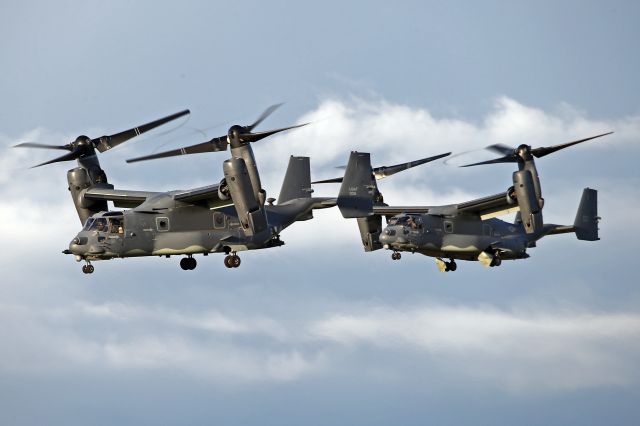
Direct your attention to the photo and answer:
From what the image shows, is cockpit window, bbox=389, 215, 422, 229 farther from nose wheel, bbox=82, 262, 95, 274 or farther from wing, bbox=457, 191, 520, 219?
nose wheel, bbox=82, 262, 95, 274

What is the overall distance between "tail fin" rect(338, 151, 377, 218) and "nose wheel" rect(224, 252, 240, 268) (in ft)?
20.7

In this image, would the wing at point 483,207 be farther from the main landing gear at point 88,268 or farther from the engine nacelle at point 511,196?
the main landing gear at point 88,268

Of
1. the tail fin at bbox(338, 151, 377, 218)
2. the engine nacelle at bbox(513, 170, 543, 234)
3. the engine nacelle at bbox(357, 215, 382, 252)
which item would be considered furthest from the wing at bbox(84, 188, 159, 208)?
the engine nacelle at bbox(513, 170, 543, 234)

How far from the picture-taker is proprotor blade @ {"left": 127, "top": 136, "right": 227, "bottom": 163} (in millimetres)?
59656

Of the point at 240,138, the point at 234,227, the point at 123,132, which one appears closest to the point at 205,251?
the point at 234,227

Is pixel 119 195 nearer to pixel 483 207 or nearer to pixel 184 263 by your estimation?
pixel 184 263

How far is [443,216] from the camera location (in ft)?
218

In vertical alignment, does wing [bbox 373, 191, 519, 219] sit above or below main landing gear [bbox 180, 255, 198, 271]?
above

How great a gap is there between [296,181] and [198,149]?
7273mm

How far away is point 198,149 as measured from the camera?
60500mm

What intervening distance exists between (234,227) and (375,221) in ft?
41.8

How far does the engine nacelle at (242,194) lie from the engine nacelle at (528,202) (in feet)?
40.1

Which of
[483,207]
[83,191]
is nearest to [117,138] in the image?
[83,191]

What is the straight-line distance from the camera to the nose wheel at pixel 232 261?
60.0m
